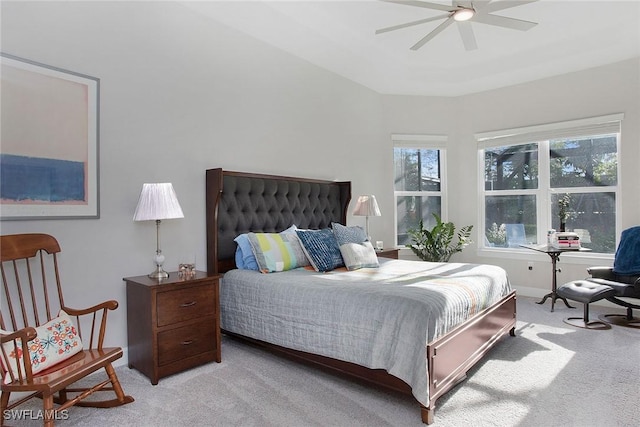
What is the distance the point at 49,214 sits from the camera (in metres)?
2.47

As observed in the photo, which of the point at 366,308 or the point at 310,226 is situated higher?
the point at 310,226

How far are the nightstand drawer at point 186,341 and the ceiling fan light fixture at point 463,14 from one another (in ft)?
9.78

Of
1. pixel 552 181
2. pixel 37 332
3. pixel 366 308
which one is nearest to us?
pixel 37 332

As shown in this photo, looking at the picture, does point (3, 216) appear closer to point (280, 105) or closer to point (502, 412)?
point (280, 105)

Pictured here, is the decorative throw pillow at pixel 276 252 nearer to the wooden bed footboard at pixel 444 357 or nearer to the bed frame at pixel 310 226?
the bed frame at pixel 310 226

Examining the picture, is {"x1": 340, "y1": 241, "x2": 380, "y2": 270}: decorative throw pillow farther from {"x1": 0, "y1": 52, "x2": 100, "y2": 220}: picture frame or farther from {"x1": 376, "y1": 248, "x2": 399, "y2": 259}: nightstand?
{"x1": 0, "y1": 52, "x2": 100, "y2": 220}: picture frame

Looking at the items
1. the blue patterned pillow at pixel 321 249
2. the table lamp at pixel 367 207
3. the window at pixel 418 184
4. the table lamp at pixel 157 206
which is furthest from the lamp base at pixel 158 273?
the window at pixel 418 184

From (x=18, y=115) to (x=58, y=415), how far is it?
179 centimetres

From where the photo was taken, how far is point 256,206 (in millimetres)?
3744

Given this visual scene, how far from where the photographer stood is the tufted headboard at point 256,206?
3377 millimetres

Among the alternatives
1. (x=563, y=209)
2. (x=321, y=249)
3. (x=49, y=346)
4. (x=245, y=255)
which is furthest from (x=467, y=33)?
(x=49, y=346)

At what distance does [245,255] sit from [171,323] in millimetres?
928

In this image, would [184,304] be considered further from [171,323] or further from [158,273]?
[158,273]

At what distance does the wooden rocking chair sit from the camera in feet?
5.79
